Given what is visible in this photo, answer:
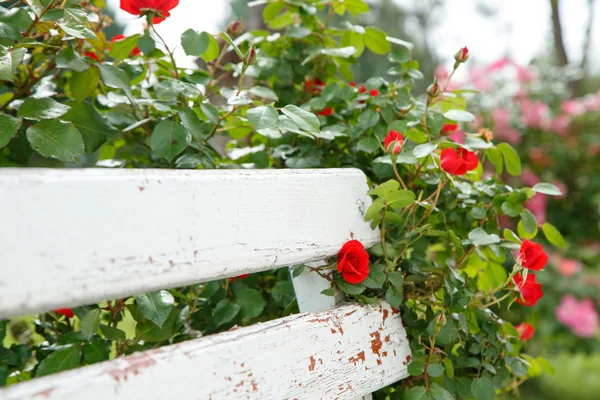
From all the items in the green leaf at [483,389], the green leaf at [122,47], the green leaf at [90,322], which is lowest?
the green leaf at [483,389]

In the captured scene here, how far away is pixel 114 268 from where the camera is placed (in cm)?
51

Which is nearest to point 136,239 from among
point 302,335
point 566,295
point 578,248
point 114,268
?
point 114,268

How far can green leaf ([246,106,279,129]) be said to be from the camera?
2.44ft

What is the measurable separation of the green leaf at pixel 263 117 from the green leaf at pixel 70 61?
0.29 m

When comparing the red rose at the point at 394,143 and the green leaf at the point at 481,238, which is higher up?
the red rose at the point at 394,143

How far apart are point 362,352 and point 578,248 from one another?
3.50 meters

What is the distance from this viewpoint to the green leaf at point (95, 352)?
0.77m

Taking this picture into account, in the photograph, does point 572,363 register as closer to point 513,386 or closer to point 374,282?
point 513,386

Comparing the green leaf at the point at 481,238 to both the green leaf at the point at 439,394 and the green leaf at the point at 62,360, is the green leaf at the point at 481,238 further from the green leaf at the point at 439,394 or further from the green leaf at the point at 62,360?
the green leaf at the point at 62,360

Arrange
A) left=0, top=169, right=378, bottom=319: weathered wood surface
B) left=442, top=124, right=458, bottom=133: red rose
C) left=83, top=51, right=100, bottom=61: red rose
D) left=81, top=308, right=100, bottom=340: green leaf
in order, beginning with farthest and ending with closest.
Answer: left=442, top=124, right=458, bottom=133: red rose
left=83, top=51, right=100, bottom=61: red rose
left=81, top=308, right=100, bottom=340: green leaf
left=0, top=169, right=378, bottom=319: weathered wood surface

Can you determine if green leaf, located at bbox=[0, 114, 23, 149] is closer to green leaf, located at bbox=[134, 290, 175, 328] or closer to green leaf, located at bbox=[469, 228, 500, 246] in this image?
green leaf, located at bbox=[134, 290, 175, 328]

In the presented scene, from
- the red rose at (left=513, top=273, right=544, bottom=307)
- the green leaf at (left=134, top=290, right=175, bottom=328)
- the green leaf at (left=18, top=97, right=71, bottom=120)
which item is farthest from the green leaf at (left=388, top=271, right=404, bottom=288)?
the green leaf at (left=18, top=97, right=71, bottom=120)

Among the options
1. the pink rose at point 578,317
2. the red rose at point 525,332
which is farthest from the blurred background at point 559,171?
the red rose at point 525,332

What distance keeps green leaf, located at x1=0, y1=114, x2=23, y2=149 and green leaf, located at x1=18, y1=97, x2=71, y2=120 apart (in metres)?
0.02
